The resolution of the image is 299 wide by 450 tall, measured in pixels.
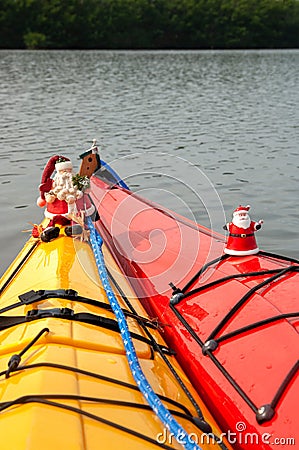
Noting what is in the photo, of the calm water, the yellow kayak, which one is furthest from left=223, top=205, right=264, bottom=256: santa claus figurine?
the yellow kayak

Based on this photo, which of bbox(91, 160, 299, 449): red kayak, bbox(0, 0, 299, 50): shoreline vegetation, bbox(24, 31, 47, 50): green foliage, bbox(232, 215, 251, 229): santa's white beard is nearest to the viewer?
bbox(91, 160, 299, 449): red kayak

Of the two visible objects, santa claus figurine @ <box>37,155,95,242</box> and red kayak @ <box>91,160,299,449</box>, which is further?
santa claus figurine @ <box>37,155,95,242</box>

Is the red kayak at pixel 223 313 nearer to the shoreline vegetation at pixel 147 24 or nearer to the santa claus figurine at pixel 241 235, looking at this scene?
the santa claus figurine at pixel 241 235

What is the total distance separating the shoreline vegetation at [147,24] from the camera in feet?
156

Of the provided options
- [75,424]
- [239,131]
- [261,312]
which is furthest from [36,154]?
[75,424]

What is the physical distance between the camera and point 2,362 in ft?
8.10

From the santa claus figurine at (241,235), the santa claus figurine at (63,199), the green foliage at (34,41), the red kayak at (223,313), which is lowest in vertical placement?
the red kayak at (223,313)

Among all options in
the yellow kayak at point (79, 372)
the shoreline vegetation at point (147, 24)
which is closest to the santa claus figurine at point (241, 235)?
the yellow kayak at point (79, 372)

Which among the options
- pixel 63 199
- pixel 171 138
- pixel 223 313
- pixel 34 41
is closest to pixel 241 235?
pixel 223 313

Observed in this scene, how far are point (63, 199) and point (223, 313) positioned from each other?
143 centimetres

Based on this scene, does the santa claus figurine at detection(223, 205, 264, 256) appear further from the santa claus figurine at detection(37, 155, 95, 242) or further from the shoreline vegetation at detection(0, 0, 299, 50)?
the shoreline vegetation at detection(0, 0, 299, 50)

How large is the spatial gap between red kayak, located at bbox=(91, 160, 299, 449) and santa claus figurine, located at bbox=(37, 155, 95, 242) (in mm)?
420

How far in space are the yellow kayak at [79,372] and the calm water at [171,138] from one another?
767mm

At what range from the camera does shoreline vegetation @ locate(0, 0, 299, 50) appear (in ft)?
156
